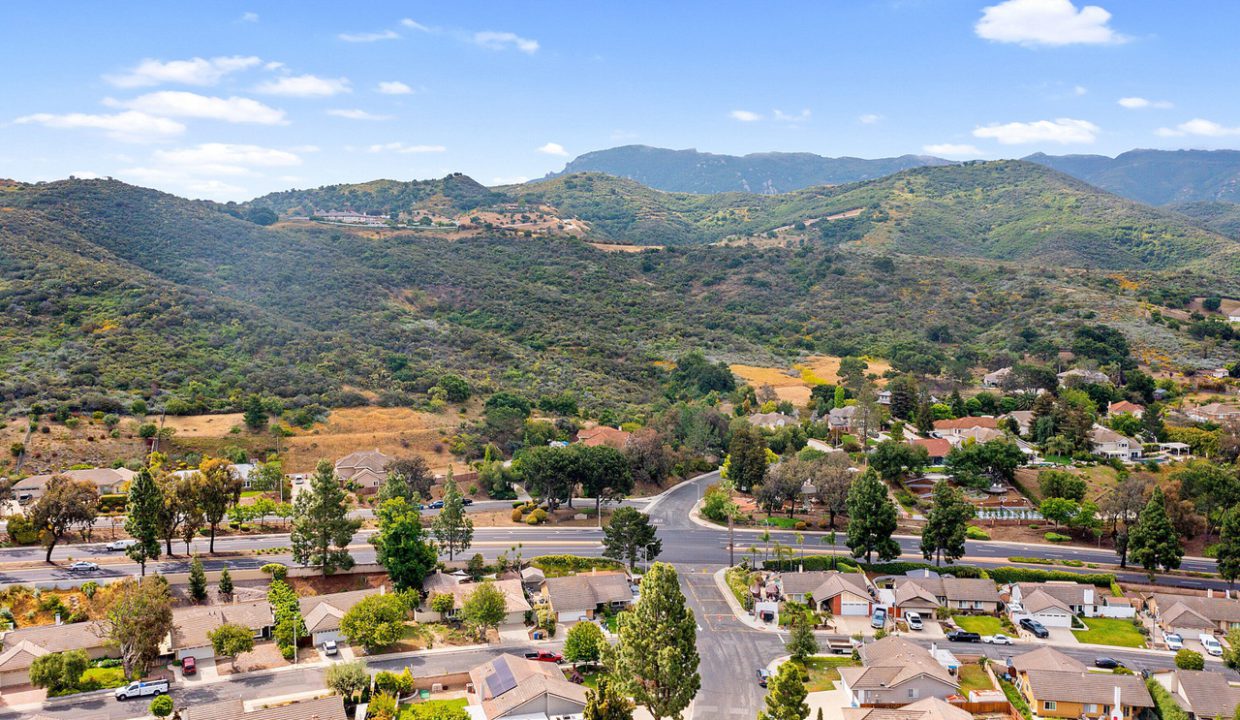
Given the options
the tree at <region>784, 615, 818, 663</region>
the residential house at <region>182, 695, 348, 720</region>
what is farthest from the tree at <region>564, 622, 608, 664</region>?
the residential house at <region>182, 695, 348, 720</region>

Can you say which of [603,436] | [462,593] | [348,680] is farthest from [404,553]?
[603,436]

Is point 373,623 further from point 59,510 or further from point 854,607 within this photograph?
point 854,607

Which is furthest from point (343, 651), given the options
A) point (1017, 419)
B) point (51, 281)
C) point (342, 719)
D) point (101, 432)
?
point (51, 281)

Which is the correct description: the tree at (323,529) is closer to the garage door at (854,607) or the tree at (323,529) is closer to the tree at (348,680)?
the tree at (348,680)

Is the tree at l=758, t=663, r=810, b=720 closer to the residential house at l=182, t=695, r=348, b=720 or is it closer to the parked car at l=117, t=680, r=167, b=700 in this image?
the residential house at l=182, t=695, r=348, b=720

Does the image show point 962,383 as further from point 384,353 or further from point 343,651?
point 343,651
